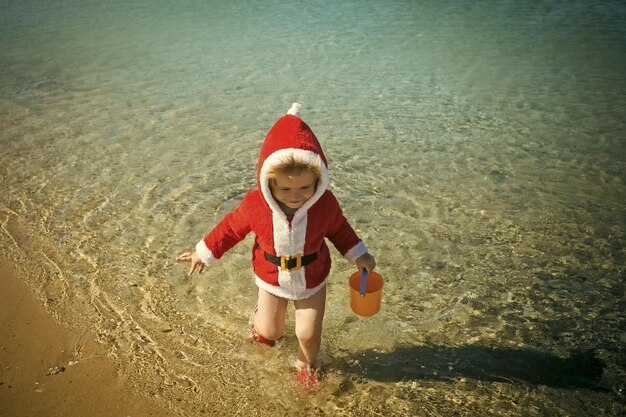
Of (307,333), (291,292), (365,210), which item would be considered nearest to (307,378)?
(307,333)

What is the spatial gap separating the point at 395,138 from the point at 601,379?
394 cm

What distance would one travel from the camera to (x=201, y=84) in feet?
27.4

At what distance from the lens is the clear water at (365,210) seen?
9.25 ft

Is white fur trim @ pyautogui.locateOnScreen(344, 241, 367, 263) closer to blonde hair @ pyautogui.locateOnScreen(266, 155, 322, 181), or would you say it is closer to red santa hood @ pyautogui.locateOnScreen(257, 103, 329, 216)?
red santa hood @ pyautogui.locateOnScreen(257, 103, 329, 216)

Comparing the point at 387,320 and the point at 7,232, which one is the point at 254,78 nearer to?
the point at 7,232

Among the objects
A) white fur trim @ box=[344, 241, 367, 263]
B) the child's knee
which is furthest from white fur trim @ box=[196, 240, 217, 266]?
white fur trim @ box=[344, 241, 367, 263]

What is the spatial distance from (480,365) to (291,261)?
1.34 meters

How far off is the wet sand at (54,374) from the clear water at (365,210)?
0.11 m

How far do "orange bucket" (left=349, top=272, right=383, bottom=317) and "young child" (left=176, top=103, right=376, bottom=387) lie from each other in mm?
81

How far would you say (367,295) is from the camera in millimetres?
2533

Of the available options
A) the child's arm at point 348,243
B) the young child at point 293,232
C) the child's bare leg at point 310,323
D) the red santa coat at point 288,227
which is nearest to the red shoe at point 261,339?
the young child at point 293,232

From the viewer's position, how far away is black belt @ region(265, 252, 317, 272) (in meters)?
2.54

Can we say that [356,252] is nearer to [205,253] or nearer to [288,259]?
[288,259]

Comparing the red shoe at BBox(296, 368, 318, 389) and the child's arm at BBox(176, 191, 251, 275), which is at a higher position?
the child's arm at BBox(176, 191, 251, 275)
